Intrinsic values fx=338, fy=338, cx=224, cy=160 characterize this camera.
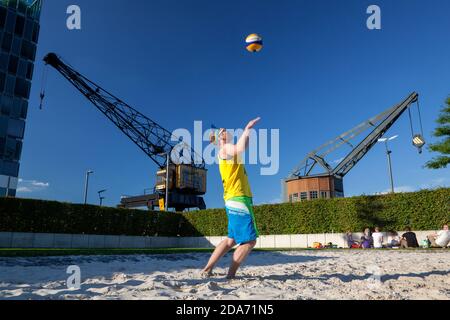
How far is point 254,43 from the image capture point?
9.15 metres

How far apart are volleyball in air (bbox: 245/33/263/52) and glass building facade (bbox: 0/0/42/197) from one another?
39.9m

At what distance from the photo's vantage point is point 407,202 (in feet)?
59.3

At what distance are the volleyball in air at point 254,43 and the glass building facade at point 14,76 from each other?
39891 millimetres

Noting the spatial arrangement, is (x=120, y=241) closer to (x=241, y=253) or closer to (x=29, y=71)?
(x=241, y=253)

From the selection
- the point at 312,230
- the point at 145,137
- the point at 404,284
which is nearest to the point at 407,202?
the point at 312,230

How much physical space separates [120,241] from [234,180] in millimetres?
20281

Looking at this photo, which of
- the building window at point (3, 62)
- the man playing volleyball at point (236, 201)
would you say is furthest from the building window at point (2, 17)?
the man playing volleyball at point (236, 201)

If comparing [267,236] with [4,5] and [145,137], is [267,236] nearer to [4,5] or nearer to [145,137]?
[145,137]

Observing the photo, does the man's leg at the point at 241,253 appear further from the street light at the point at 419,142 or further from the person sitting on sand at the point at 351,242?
→ the street light at the point at 419,142

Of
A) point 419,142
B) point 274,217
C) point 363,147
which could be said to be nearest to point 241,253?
point 274,217

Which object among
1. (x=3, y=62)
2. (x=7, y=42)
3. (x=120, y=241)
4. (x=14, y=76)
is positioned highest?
(x=7, y=42)

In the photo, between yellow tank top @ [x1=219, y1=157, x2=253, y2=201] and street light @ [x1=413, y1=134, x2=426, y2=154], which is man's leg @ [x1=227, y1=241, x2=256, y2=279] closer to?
yellow tank top @ [x1=219, y1=157, x2=253, y2=201]

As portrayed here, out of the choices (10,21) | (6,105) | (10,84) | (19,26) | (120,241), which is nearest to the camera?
(120,241)
